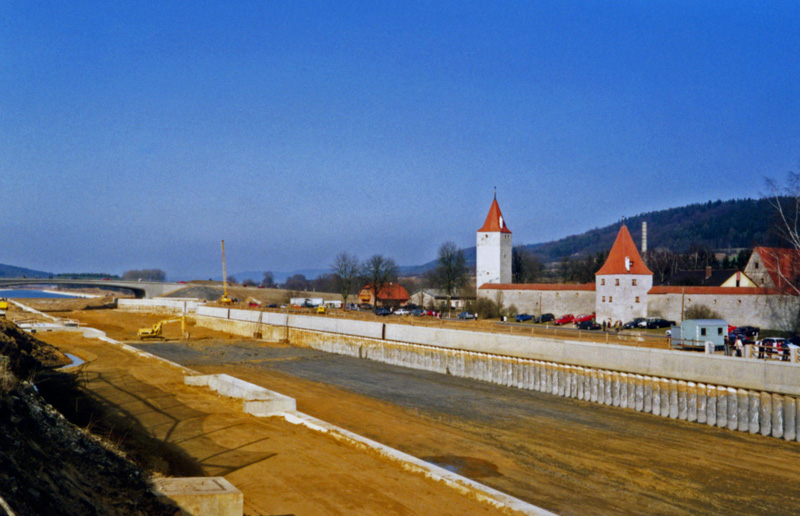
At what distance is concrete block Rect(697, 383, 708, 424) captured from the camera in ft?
70.2

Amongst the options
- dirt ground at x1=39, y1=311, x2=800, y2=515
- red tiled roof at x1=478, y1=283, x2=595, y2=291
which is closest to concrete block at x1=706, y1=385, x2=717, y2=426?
dirt ground at x1=39, y1=311, x2=800, y2=515

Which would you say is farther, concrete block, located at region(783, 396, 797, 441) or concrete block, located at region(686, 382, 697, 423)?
concrete block, located at region(686, 382, 697, 423)

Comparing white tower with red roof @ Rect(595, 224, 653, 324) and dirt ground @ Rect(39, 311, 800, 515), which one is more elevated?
white tower with red roof @ Rect(595, 224, 653, 324)

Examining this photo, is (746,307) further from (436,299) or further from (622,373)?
(436,299)

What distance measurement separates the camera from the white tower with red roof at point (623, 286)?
180 feet

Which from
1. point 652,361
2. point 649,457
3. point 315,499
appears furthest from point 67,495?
point 652,361

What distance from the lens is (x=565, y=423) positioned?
68.2 ft

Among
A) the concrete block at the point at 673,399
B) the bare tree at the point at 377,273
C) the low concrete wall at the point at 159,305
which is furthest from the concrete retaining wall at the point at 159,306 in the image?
the concrete block at the point at 673,399

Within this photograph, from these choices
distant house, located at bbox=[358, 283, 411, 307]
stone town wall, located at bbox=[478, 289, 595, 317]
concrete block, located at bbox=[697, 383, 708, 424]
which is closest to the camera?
concrete block, located at bbox=[697, 383, 708, 424]

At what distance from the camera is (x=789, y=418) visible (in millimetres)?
19203

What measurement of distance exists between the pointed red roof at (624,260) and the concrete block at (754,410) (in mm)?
36264

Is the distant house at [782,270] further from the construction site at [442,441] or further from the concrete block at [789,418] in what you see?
the construction site at [442,441]

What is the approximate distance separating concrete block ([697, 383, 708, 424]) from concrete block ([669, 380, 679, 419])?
86 centimetres

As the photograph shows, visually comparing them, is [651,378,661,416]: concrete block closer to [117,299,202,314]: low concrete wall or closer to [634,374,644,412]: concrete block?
[634,374,644,412]: concrete block
